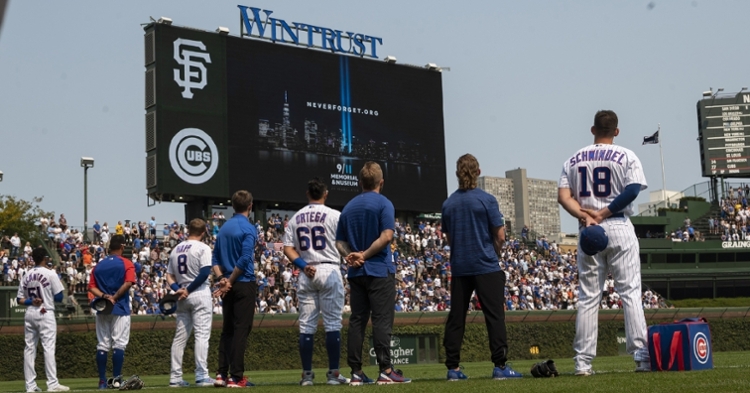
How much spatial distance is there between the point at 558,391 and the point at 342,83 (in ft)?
105

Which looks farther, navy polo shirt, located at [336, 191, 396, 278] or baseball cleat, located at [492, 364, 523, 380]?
navy polo shirt, located at [336, 191, 396, 278]

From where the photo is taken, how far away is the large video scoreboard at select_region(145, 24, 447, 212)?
3372 centimetres

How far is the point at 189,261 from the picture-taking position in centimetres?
1095

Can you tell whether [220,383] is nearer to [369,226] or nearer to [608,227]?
[369,226]

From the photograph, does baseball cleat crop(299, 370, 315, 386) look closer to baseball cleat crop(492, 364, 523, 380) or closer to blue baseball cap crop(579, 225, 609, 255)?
baseball cleat crop(492, 364, 523, 380)

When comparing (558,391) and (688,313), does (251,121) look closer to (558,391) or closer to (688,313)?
(688,313)

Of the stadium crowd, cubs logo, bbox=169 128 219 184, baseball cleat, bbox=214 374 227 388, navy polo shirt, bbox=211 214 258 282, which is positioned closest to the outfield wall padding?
the stadium crowd

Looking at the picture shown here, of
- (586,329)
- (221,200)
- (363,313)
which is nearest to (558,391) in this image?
(586,329)

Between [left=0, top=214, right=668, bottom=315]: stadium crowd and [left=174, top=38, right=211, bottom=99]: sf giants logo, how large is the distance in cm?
525

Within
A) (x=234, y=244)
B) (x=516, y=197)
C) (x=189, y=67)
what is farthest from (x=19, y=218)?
(x=516, y=197)

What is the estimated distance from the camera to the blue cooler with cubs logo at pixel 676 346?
8.05 meters

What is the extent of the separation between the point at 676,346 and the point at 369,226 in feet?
9.84

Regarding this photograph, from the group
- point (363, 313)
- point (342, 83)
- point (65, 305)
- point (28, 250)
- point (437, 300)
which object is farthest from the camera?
point (342, 83)

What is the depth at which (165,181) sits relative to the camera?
109ft
